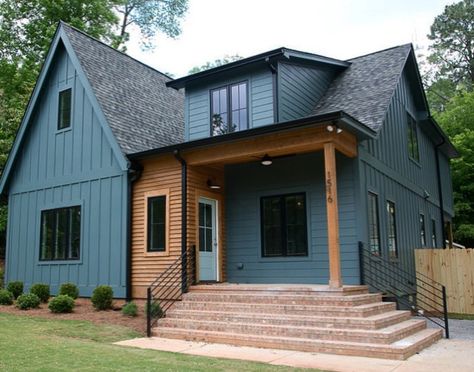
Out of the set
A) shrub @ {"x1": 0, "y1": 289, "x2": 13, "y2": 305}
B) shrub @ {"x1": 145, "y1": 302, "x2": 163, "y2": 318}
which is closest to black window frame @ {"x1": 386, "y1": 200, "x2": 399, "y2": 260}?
shrub @ {"x1": 145, "y1": 302, "x2": 163, "y2": 318}

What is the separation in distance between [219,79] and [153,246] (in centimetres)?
445

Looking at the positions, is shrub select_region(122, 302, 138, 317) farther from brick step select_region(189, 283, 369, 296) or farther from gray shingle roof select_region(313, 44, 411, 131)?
gray shingle roof select_region(313, 44, 411, 131)

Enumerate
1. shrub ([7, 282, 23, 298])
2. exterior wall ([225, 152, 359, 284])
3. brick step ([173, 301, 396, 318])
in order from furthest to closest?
1. shrub ([7, 282, 23, 298])
2. exterior wall ([225, 152, 359, 284])
3. brick step ([173, 301, 396, 318])

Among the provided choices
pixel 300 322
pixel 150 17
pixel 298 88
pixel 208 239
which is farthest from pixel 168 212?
pixel 150 17

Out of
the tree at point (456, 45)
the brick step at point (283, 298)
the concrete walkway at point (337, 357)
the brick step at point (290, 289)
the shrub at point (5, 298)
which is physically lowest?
Answer: the concrete walkway at point (337, 357)

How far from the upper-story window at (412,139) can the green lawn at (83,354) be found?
35.2 feet

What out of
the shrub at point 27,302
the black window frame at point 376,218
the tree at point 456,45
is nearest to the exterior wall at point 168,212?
the shrub at point 27,302

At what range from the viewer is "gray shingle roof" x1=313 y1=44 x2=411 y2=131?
11.6m

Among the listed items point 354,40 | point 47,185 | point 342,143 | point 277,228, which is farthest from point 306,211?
point 354,40

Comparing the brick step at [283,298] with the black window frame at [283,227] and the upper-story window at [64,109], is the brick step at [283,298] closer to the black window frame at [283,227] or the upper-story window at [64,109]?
the black window frame at [283,227]

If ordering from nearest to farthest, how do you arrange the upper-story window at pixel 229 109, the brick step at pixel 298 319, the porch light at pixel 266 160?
the brick step at pixel 298 319 < the porch light at pixel 266 160 < the upper-story window at pixel 229 109

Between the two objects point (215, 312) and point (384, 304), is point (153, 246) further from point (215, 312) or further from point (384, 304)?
point (384, 304)

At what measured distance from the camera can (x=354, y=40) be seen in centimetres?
4131

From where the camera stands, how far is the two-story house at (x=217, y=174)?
1041cm
